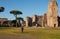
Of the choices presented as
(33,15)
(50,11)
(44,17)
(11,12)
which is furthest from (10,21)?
(50,11)

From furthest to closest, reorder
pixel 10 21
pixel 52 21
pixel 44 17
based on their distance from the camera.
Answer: pixel 10 21, pixel 44 17, pixel 52 21

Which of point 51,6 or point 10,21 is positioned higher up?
point 51,6

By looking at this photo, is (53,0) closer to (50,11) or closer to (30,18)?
(50,11)

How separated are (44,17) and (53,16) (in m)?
14.8

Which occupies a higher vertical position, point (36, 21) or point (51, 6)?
point (51, 6)

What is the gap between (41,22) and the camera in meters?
94.7

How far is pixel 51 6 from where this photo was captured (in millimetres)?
80375

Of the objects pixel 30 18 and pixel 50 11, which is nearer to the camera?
pixel 50 11

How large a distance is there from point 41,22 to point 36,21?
455 cm

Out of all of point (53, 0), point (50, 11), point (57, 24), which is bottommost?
point (57, 24)

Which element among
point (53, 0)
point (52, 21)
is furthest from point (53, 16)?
point (53, 0)

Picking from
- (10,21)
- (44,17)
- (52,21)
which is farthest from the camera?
(10,21)

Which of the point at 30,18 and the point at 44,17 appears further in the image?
the point at 30,18

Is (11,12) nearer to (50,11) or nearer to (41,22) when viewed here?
(41,22)
